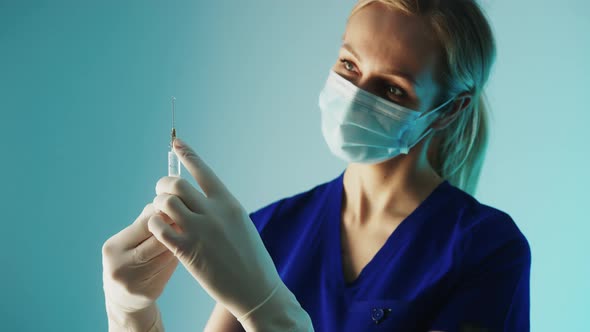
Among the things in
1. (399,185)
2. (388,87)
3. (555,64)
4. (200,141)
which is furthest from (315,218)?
(555,64)

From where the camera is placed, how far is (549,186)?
2.12 m

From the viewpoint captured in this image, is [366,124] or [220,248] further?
[366,124]

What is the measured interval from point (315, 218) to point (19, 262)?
1144 mm

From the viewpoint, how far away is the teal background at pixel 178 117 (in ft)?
6.71

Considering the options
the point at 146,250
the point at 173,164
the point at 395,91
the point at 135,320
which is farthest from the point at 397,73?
the point at 135,320

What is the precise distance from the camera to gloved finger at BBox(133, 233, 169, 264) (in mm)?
1115

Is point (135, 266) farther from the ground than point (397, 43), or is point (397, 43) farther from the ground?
point (397, 43)

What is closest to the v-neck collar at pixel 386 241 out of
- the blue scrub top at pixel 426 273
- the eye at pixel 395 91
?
the blue scrub top at pixel 426 273

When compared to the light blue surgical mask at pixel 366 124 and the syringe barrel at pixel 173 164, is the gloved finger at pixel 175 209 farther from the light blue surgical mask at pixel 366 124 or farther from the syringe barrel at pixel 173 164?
the light blue surgical mask at pixel 366 124

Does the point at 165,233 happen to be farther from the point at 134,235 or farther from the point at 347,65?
the point at 347,65

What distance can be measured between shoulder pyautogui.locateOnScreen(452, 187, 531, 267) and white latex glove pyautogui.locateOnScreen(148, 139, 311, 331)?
1.15ft

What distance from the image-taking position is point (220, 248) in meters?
1.04

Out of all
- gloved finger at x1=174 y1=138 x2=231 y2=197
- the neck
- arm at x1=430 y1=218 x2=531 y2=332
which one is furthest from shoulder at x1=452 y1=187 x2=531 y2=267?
gloved finger at x1=174 y1=138 x2=231 y2=197

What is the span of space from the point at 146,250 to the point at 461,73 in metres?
0.70
